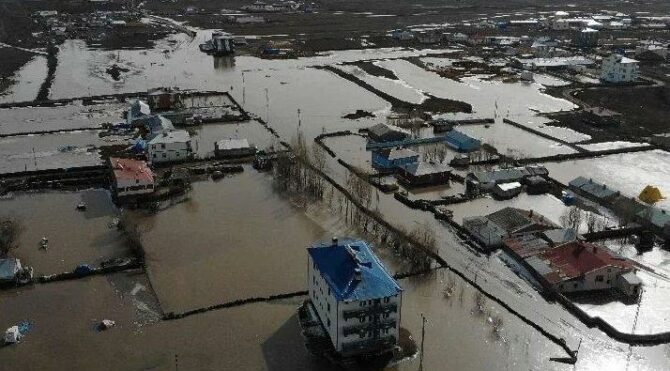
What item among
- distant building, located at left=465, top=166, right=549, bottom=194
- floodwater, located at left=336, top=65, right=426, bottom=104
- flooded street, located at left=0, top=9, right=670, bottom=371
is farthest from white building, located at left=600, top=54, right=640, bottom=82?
distant building, located at left=465, top=166, right=549, bottom=194

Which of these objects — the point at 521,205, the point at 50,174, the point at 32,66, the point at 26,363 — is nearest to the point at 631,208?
the point at 521,205

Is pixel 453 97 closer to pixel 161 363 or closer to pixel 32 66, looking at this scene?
pixel 161 363

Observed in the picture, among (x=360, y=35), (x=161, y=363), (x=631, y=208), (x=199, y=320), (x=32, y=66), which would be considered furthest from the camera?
(x=360, y=35)

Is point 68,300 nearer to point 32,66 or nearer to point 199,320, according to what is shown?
point 199,320

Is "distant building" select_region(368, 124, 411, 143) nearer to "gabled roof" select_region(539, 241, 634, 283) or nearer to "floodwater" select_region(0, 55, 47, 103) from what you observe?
"gabled roof" select_region(539, 241, 634, 283)

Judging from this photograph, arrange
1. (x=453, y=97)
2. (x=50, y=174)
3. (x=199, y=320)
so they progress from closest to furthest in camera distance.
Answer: (x=199, y=320)
(x=50, y=174)
(x=453, y=97)

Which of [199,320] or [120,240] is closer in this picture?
[199,320]

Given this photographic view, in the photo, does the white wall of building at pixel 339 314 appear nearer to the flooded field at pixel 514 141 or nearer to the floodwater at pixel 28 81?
the flooded field at pixel 514 141
